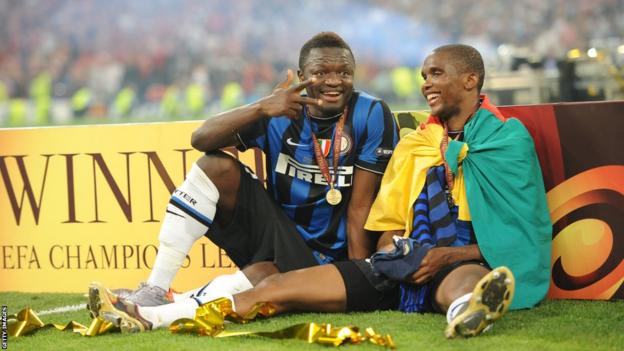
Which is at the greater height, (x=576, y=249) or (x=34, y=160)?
(x=34, y=160)

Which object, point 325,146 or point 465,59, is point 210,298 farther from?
point 465,59

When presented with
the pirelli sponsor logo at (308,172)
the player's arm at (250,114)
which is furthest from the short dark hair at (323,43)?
the pirelli sponsor logo at (308,172)

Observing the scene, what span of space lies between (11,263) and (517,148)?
9.37 feet

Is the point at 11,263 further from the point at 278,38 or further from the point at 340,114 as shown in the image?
the point at 278,38

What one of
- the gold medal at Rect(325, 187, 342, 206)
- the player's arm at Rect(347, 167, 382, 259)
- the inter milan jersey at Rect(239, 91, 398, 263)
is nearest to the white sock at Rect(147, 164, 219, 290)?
the inter milan jersey at Rect(239, 91, 398, 263)

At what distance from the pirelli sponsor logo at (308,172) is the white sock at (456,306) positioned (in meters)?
0.88

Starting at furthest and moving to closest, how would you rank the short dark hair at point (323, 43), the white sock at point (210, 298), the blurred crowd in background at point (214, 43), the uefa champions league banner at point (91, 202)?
the blurred crowd in background at point (214, 43) → the uefa champions league banner at point (91, 202) → the short dark hair at point (323, 43) → the white sock at point (210, 298)

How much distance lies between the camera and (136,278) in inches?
195

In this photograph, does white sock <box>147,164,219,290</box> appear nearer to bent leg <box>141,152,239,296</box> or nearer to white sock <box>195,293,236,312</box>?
bent leg <box>141,152,239,296</box>

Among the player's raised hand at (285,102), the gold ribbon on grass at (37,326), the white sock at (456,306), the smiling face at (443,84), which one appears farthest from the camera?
the smiling face at (443,84)

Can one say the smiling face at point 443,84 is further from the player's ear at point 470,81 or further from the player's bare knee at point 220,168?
the player's bare knee at point 220,168

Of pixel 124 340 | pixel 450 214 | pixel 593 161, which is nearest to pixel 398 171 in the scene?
pixel 450 214

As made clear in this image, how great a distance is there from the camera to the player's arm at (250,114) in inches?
A: 151

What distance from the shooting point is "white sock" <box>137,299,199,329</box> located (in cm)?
362
